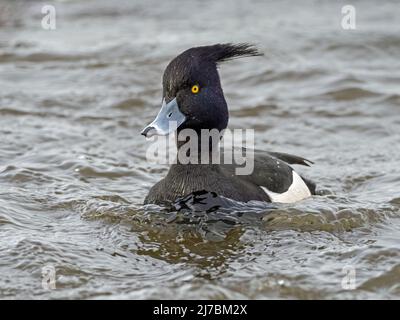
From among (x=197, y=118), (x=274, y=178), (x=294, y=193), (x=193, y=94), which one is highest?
(x=193, y=94)

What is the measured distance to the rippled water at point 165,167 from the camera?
18.6 ft

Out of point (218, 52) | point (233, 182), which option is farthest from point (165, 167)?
point (218, 52)

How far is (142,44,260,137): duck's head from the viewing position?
6316mm

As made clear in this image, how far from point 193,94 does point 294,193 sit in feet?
4.29

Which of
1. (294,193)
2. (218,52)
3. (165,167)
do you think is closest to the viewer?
(218,52)

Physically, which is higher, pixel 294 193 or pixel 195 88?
pixel 195 88

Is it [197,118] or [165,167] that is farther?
[165,167]

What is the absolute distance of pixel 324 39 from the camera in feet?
41.6

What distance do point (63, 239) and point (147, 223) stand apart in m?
0.66

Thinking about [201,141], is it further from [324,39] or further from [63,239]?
[324,39]

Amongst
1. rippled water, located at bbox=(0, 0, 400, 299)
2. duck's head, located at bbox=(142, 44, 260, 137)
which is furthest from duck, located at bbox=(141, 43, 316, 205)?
rippled water, located at bbox=(0, 0, 400, 299)

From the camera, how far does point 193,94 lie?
636 cm

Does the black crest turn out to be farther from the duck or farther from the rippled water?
the rippled water

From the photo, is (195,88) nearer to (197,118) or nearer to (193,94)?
(193,94)
